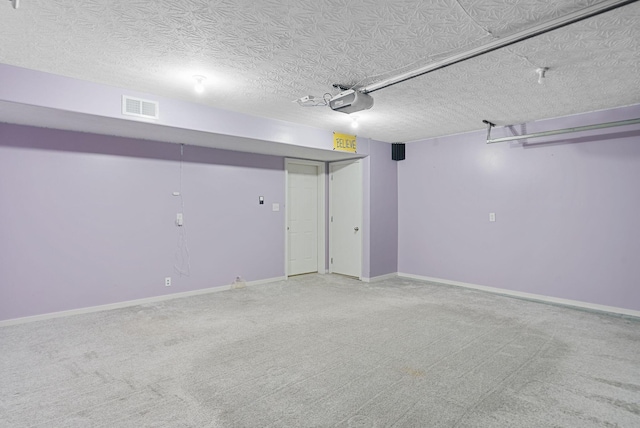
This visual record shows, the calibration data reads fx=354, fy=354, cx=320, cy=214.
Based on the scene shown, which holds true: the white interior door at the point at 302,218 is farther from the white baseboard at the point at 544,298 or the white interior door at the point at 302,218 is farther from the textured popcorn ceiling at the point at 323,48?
the textured popcorn ceiling at the point at 323,48

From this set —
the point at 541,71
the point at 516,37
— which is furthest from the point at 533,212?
the point at 516,37

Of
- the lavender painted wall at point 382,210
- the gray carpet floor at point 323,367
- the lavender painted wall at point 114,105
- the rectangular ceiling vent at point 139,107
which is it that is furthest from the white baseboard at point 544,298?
the rectangular ceiling vent at point 139,107

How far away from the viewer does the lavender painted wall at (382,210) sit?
6570mm

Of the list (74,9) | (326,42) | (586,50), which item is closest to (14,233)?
(74,9)

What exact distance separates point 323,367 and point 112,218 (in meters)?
3.55

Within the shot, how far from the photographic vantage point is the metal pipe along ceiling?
7.06ft

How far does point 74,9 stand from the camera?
7.48 ft

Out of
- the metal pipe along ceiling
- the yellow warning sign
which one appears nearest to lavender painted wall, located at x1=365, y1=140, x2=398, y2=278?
the yellow warning sign

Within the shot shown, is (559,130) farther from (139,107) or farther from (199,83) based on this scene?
(139,107)

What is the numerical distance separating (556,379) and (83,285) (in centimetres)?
520

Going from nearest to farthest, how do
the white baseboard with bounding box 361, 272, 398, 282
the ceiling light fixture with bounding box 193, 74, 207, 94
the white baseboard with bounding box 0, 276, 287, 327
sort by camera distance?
the ceiling light fixture with bounding box 193, 74, 207, 94 < the white baseboard with bounding box 0, 276, 287, 327 < the white baseboard with bounding box 361, 272, 398, 282

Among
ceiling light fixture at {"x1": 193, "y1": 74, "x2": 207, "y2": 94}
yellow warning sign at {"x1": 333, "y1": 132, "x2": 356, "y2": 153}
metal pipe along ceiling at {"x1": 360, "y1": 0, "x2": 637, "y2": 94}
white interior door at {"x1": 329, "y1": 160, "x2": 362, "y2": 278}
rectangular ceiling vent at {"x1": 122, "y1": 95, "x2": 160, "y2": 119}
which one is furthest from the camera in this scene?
white interior door at {"x1": 329, "y1": 160, "x2": 362, "y2": 278}

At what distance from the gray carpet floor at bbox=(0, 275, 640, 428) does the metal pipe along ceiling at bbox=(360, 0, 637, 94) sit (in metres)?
2.54

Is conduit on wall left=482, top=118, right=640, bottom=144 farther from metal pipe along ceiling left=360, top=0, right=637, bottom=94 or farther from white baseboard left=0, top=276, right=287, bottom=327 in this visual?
white baseboard left=0, top=276, right=287, bottom=327
